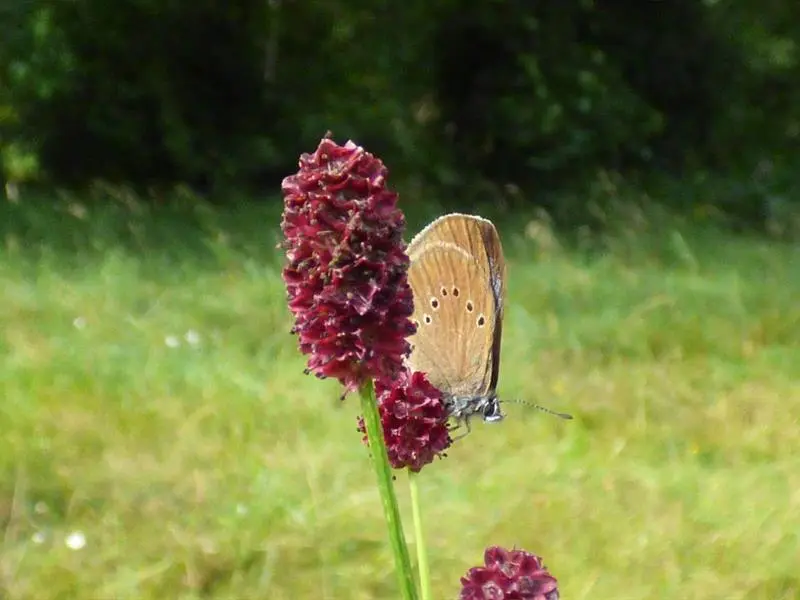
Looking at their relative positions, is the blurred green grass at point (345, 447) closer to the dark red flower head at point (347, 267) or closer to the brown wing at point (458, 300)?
the brown wing at point (458, 300)

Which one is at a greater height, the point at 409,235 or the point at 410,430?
the point at 409,235

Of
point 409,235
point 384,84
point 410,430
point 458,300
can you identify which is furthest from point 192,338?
point 384,84

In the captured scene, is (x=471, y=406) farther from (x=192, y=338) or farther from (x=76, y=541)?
(x=192, y=338)

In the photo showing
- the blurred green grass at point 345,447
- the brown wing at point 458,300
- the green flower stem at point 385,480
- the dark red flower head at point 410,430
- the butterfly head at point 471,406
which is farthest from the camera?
the blurred green grass at point 345,447

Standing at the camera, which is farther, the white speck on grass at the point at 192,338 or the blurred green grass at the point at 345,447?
the white speck on grass at the point at 192,338

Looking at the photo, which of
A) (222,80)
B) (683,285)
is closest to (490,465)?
(683,285)

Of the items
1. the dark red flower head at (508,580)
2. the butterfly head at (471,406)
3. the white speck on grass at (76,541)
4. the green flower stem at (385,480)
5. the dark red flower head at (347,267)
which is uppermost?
the white speck on grass at (76,541)

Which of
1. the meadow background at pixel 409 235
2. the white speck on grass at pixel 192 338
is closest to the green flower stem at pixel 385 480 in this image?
the meadow background at pixel 409 235
